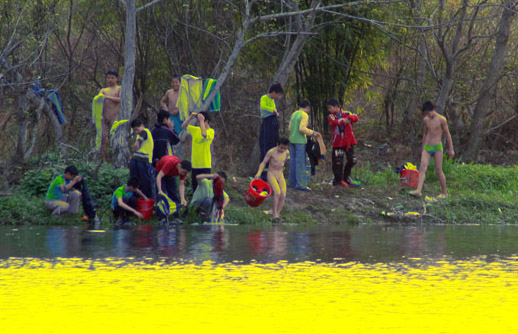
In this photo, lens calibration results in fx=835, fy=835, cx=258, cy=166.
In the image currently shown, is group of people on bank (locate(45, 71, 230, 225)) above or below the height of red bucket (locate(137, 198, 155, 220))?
above

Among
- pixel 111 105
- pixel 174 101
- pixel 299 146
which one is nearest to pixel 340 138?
pixel 299 146

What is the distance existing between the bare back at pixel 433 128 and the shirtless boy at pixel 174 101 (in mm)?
5054

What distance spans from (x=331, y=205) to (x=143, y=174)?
3859 mm

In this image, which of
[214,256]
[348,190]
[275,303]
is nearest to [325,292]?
[275,303]

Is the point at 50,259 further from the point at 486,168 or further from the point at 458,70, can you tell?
the point at 458,70

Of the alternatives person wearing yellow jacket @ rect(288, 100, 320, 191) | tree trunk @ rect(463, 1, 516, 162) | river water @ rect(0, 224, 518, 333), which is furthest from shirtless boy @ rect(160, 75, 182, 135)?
tree trunk @ rect(463, 1, 516, 162)

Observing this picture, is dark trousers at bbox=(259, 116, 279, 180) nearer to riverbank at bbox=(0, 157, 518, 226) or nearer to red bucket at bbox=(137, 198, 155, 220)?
riverbank at bbox=(0, 157, 518, 226)

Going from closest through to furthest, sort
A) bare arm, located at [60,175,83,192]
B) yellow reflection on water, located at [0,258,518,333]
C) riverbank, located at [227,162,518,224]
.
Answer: yellow reflection on water, located at [0,258,518,333], bare arm, located at [60,175,83,192], riverbank, located at [227,162,518,224]

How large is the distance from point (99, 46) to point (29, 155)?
643 cm

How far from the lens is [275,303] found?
673 cm

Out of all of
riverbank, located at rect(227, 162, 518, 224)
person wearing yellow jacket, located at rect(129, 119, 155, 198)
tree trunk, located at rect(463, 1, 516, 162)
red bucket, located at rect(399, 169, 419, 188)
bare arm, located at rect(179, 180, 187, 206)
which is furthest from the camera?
tree trunk, located at rect(463, 1, 516, 162)

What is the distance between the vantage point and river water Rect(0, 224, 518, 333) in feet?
19.8

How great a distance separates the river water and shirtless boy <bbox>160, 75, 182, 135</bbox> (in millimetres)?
5179

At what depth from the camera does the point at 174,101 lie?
17078 millimetres
